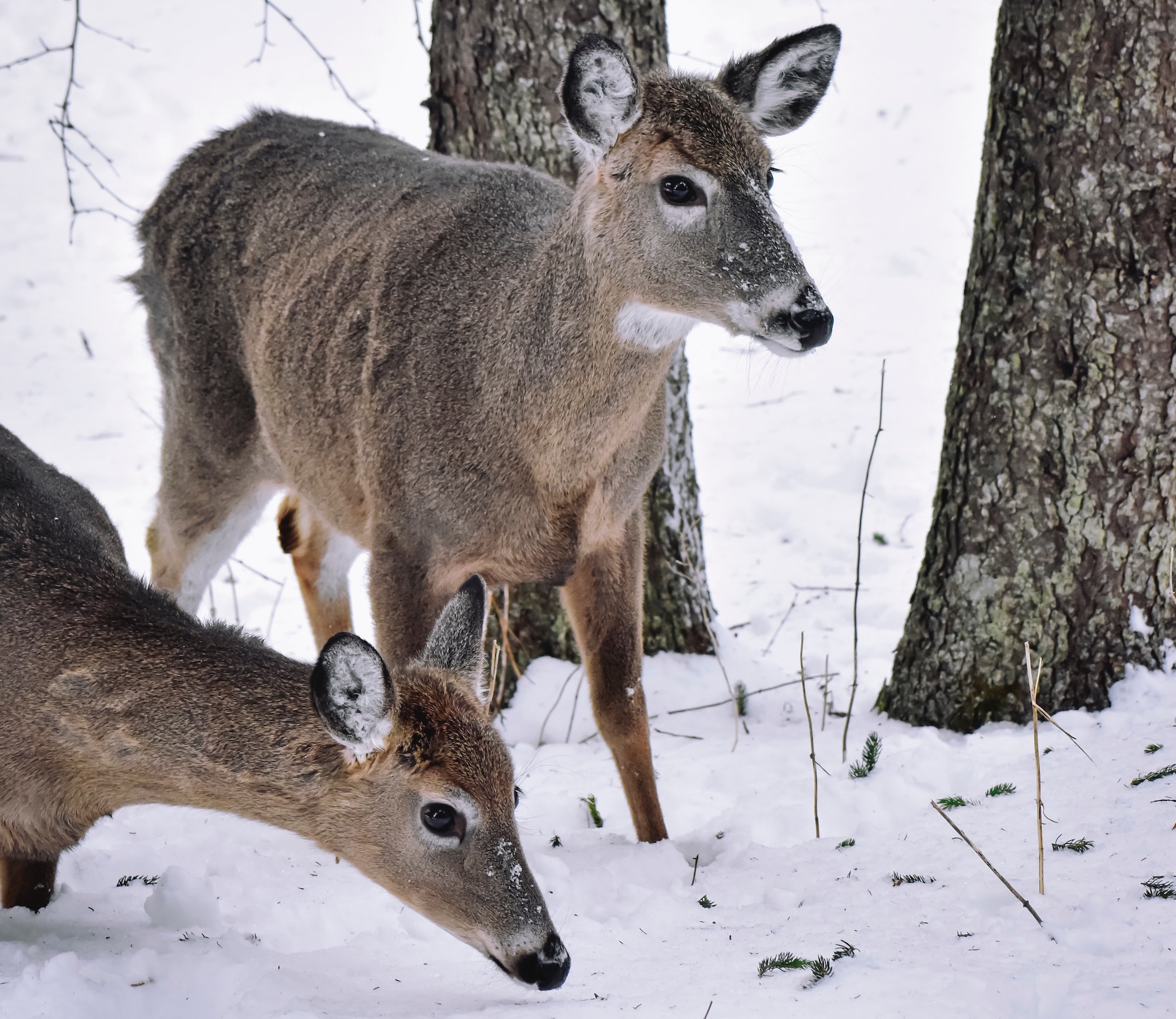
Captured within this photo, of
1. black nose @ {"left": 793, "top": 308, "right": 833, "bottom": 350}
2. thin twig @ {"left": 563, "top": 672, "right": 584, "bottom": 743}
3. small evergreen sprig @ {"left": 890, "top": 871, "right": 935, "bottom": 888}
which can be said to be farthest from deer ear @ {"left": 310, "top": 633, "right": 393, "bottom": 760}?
thin twig @ {"left": 563, "top": 672, "right": 584, "bottom": 743}

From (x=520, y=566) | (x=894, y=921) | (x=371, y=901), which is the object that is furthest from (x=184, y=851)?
(x=894, y=921)

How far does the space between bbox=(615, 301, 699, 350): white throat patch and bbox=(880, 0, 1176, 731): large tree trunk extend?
1.62 m

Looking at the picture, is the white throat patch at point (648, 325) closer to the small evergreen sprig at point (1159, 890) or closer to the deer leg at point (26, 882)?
the small evergreen sprig at point (1159, 890)

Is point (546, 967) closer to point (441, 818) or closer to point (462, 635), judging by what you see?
point (441, 818)

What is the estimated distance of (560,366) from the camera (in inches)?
172

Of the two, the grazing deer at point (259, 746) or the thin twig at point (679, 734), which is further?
the thin twig at point (679, 734)

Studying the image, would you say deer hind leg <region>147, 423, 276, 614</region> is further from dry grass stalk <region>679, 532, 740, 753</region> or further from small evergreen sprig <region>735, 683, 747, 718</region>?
small evergreen sprig <region>735, 683, 747, 718</region>

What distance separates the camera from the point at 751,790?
17.3 feet

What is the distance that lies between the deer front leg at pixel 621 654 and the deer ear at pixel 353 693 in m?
1.50

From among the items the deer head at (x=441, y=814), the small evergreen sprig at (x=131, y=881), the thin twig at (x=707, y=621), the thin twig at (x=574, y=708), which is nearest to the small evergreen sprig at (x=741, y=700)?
the thin twig at (x=707, y=621)

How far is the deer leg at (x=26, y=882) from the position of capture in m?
4.10

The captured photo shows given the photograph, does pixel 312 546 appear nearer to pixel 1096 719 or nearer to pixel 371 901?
pixel 371 901

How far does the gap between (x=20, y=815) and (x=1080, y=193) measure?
4164 mm

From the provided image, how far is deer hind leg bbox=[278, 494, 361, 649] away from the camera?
21.2 feet
